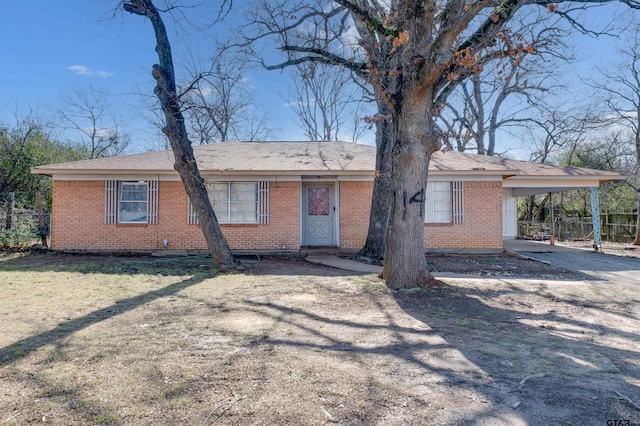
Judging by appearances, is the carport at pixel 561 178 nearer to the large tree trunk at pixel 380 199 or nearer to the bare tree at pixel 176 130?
the large tree trunk at pixel 380 199

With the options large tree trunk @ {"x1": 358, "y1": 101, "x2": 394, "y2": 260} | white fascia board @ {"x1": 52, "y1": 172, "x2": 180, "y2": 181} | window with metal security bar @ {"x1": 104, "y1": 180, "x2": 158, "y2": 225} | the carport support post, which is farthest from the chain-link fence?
the carport support post

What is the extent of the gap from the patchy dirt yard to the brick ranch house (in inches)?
186

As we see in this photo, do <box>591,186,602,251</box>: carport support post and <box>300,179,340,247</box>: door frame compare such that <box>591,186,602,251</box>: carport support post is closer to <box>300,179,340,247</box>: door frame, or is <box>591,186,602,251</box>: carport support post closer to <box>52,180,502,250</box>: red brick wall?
<box>52,180,502,250</box>: red brick wall

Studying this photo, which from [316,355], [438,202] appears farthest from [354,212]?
[316,355]

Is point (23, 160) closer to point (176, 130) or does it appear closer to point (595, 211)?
point (176, 130)

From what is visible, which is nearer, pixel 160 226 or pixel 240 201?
pixel 160 226

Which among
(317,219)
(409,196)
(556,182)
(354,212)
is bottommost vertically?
Answer: (317,219)

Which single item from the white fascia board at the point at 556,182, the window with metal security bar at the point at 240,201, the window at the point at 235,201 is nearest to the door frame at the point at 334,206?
the window with metal security bar at the point at 240,201

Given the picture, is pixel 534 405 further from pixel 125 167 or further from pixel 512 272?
pixel 125 167

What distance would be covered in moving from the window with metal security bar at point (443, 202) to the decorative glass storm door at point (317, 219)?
3.26 metres

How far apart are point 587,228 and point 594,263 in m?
11.1

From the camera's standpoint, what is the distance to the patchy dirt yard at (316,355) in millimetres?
2461

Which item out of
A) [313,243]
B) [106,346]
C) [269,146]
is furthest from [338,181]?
[106,346]

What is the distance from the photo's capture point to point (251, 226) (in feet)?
38.1
